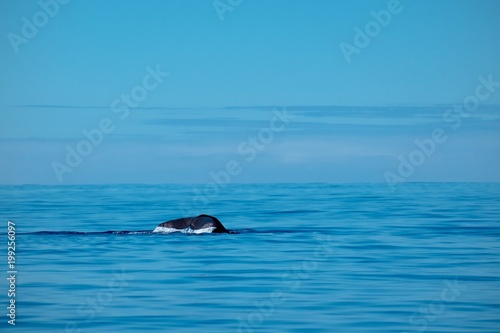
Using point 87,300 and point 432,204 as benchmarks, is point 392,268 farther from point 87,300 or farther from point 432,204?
point 432,204

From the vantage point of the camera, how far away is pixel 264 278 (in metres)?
24.2

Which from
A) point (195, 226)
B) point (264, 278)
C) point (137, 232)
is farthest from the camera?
point (195, 226)

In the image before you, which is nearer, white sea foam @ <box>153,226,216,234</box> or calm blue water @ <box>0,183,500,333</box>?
calm blue water @ <box>0,183,500,333</box>

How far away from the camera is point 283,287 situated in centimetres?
2253

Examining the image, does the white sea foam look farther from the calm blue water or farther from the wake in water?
the calm blue water

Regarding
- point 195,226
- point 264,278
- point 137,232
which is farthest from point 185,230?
point 264,278

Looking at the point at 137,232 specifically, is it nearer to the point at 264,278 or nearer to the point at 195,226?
the point at 195,226

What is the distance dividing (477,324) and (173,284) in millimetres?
7906

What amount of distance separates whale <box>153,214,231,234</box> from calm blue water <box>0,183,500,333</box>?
0.79 m

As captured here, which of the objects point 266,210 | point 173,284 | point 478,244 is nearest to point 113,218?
point 266,210

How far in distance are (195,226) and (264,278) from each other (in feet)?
41.6

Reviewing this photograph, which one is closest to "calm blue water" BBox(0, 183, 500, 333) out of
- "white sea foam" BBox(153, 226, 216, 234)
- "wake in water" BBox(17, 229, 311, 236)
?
"wake in water" BBox(17, 229, 311, 236)

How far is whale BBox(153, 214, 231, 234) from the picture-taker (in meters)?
35.9

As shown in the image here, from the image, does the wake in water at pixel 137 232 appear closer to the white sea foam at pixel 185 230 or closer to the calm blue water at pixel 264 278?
the white sea foam at pixel 185 230
